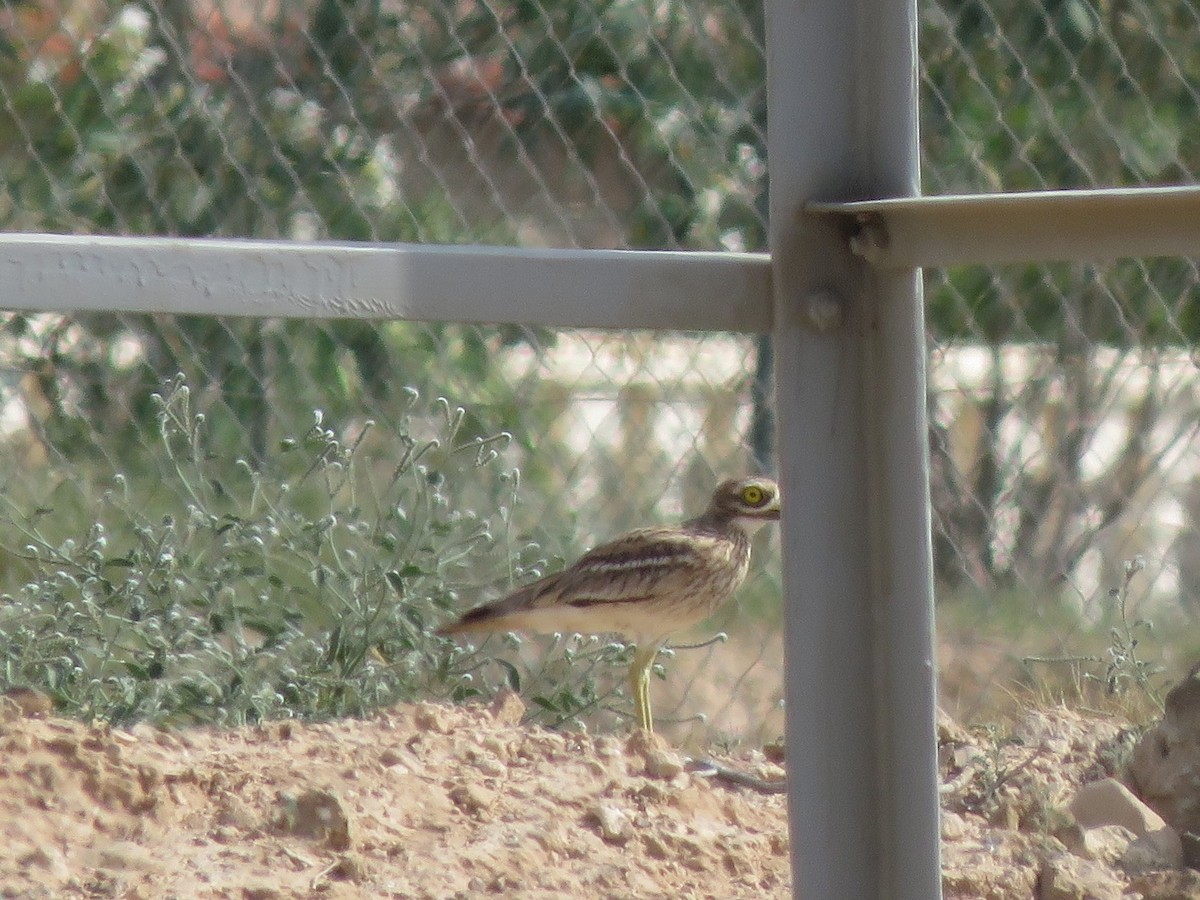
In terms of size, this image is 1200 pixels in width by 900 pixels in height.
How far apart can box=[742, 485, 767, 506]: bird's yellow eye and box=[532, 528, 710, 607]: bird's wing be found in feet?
0.72

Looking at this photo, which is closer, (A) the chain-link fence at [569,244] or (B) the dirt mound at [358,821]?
(B) the dirt mound at [358,821]

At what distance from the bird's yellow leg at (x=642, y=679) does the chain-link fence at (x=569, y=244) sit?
16.2 inches

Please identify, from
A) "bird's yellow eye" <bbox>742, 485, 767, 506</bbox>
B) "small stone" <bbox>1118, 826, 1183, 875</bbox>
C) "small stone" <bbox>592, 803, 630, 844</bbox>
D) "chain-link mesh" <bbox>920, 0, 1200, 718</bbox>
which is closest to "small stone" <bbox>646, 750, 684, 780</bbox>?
"small stone" <bbox>592, 803, 630, 844</bbox>

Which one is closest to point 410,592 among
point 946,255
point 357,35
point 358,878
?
point 358,878

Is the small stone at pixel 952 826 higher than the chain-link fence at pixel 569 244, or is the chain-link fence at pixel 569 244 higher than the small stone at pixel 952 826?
the chain-link fence at pixel 569 244

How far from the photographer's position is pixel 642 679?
14.5 ft

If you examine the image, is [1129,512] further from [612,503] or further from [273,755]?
[273,755]

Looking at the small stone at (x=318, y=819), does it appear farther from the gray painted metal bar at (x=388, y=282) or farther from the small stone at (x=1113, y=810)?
the small stone at (x=1113, y=810)

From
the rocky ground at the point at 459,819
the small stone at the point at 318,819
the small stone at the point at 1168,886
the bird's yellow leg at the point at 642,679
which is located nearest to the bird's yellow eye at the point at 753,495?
the bird's yellow leg at the point at 642,679

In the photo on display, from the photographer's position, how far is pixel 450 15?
505 cm

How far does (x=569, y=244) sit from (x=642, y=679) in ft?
4.28

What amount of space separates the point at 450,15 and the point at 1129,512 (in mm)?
2689

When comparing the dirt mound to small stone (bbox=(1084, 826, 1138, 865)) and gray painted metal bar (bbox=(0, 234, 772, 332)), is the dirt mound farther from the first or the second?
gray painted metal bar (bbox=(0, 234, 772, 332))

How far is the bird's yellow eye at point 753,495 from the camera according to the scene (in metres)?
4.82
